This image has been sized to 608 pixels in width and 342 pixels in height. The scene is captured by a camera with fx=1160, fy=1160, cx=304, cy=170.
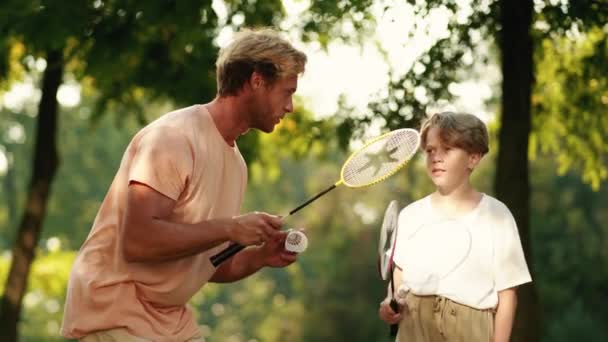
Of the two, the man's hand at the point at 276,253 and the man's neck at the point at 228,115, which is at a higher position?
the man's neck at the point at 228,115

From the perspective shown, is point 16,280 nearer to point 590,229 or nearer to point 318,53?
point 318,53

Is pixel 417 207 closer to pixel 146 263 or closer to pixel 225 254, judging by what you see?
pixel 225 254

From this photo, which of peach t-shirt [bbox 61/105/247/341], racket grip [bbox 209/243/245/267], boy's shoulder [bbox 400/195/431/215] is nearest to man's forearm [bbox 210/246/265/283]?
racket grip [bbox 209/243/245/267]

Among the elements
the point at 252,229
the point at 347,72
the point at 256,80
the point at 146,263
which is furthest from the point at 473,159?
the point at 347,72

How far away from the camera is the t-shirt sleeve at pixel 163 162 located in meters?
4.34

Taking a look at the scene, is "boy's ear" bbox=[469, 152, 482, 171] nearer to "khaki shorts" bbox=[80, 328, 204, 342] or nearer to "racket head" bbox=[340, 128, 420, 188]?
"racket head" bbox=[340, 128, 420, 188]

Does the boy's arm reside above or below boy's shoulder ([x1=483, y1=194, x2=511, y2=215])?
below

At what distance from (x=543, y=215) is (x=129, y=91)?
1957 cm

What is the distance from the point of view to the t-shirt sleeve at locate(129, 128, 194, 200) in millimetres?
4344

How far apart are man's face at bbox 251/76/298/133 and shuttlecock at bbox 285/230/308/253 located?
1.53 ft

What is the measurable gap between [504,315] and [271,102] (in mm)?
1599

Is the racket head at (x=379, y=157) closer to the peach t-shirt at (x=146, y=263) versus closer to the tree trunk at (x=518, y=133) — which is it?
the peach t-shirt at (x=146, y=263)

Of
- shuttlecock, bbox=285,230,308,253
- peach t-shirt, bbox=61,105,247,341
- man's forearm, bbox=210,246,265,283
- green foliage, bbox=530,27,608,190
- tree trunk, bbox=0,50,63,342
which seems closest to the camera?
peach t-shirt, bbox=61,105,247,341

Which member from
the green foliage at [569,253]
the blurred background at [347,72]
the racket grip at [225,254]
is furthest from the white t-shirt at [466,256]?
the green foliage at [569,253]
